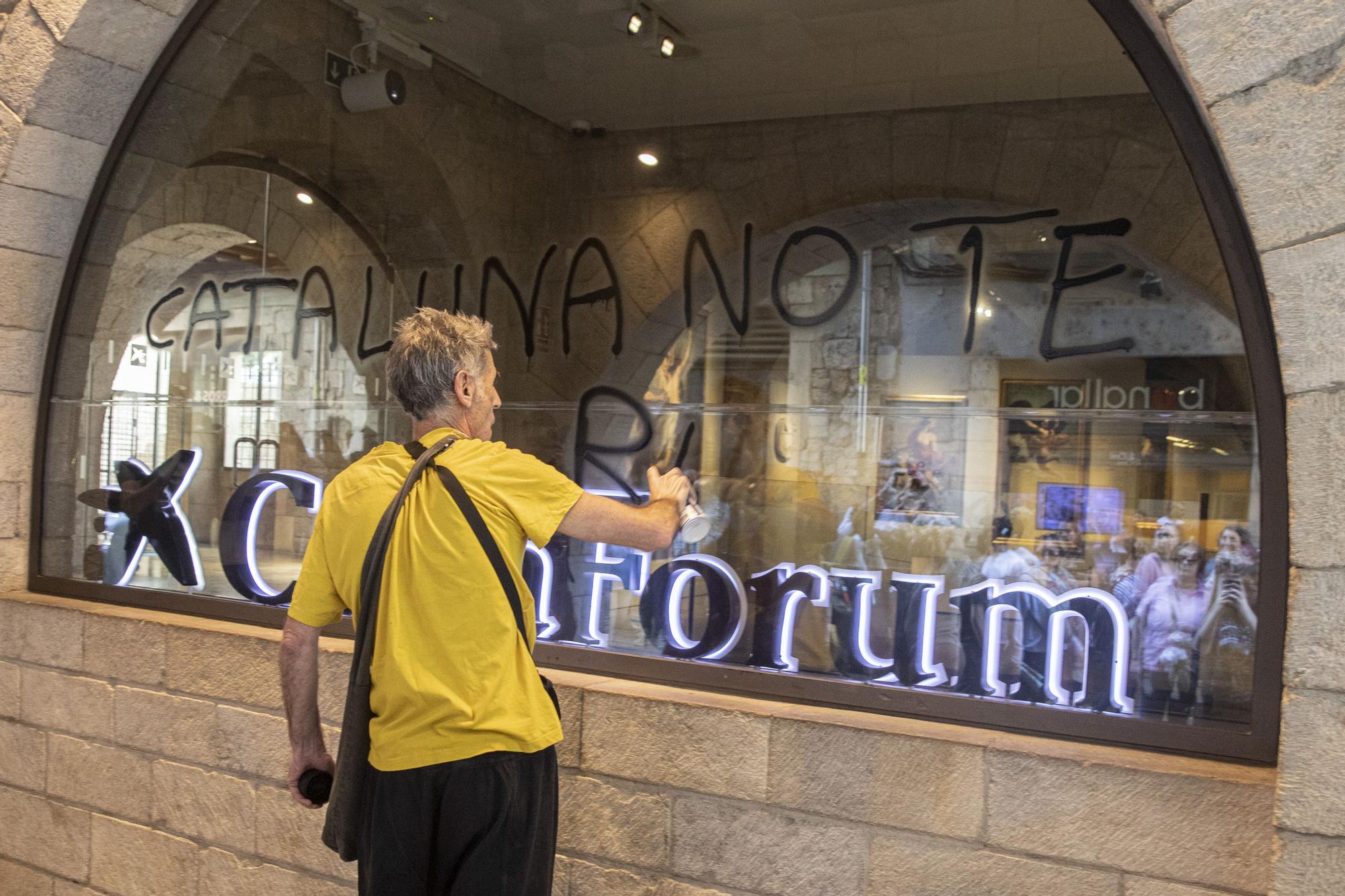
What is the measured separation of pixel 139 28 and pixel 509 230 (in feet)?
4.43

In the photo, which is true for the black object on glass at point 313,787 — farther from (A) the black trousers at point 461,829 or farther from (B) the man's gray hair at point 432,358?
(B) the man's gray hair at point 432,358

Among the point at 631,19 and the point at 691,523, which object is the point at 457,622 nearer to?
the point at 691,523

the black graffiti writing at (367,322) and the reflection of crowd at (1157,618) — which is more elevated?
the black graffiti writing at (367,322)

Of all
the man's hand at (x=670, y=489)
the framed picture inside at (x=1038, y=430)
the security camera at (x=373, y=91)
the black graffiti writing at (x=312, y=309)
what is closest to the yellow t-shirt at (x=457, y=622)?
the man's hand at (x=670, y=489)

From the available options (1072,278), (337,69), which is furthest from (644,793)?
(337,69)

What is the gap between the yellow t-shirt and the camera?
1.78m

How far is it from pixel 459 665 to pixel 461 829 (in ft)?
0.88

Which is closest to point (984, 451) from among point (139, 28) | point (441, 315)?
point (441, 315)

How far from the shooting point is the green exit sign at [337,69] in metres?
3.45

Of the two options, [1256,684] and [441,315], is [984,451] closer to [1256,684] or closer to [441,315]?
[1256,684]

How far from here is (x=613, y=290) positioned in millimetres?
2984

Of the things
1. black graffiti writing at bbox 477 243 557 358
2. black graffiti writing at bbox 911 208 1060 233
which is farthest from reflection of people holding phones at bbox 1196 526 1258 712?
black graffiti writing at bbox 477 243 557 358

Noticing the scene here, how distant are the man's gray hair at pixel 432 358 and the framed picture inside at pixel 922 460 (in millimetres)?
1046

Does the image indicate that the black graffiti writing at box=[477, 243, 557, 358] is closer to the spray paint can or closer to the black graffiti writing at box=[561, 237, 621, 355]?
the black graffiti writing at box=[561, 237, 621, 355]
